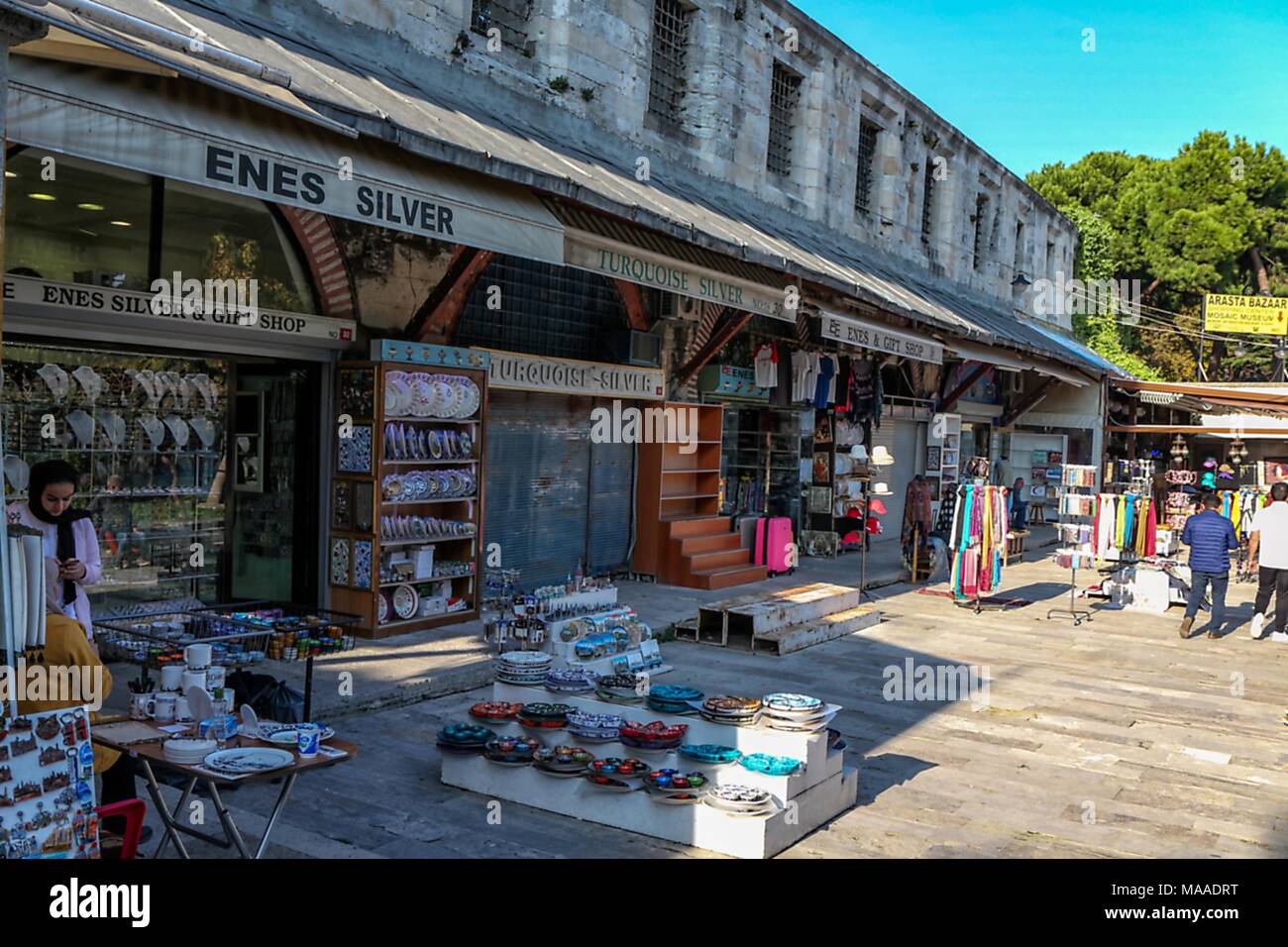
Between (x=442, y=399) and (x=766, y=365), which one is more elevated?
(x=766, y=365)

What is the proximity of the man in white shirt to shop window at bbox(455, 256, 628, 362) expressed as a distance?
7440 mm

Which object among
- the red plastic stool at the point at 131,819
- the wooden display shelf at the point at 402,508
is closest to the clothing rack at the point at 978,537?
the wooden display shelf at the point at 402,508

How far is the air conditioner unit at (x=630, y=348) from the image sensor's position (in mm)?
12523

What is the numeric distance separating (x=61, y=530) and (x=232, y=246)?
408 centimetres

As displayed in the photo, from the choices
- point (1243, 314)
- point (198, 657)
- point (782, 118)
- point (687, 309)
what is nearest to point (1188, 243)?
point (1243, 314)

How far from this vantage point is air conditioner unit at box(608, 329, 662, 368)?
1252 cm

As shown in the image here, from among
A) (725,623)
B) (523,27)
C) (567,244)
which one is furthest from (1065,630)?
(523,27)

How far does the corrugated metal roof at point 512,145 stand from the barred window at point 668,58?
3.17ft

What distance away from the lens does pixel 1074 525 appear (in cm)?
1708

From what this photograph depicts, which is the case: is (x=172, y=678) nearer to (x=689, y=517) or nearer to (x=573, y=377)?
(x=573, y=377)

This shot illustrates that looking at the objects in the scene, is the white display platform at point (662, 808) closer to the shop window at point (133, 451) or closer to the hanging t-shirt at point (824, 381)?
the shop window at point (133, 451)

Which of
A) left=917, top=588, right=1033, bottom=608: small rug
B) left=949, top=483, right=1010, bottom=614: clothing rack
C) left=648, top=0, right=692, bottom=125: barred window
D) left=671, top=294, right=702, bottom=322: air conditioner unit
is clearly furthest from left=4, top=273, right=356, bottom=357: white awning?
left=917, top=588, right=1033, bottom=608: small rug
